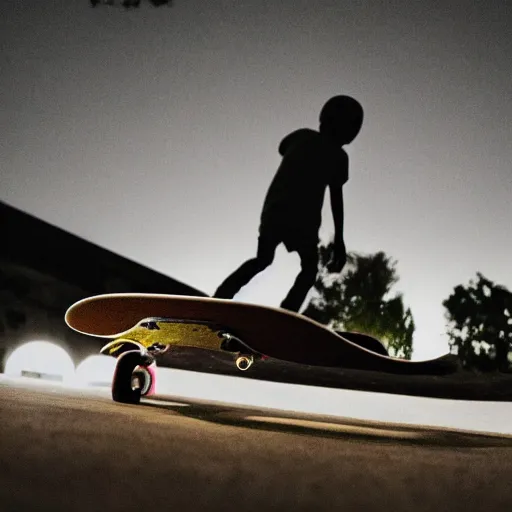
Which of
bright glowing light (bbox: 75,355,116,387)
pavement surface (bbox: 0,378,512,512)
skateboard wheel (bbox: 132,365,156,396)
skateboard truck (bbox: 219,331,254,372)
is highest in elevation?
skateboard truck (bbox: 219,331,254,372)

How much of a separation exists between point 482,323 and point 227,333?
18.0 ft

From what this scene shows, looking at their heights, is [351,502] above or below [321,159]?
below

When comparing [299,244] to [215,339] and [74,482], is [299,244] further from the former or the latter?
[74,482]

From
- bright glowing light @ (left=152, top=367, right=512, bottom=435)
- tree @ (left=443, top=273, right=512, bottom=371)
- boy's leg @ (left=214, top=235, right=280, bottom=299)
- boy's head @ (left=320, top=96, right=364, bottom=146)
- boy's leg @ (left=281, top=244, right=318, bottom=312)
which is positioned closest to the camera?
boy's leg @ (left=214, top=235, right=280, bottom=299)

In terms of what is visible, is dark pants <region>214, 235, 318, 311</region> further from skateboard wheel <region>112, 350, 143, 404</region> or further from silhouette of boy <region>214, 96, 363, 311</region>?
skateboard wheel <region>112, 350, 143, 404</region>

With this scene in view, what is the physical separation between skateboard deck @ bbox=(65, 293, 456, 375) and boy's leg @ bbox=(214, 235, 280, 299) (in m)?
0.44

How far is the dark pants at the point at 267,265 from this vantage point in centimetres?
211

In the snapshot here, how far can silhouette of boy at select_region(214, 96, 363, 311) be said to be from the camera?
2.36 m

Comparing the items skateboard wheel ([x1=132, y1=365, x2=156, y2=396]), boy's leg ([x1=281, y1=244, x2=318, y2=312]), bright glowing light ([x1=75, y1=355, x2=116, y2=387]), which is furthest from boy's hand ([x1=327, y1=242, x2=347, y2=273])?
bright glowing light ([x1=75, y1=355, x2=116, y2=387])

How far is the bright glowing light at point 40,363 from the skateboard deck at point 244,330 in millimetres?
1941

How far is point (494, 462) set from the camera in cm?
93

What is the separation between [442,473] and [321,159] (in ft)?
6.97

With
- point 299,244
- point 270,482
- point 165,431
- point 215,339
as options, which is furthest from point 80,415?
point 299,244

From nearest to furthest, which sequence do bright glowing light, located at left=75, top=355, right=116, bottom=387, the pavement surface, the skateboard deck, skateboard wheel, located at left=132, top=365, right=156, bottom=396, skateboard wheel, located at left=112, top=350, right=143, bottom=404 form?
the pavement surface → the skateboard deck → skateboard wheel, located at left=112, top=350, right=143, bottom=404 → skateboard wheel, located at left=132, top=365, right=156, bottom=396 → bright glowing light, located at left=75, top=355, right=116, bottom=387
